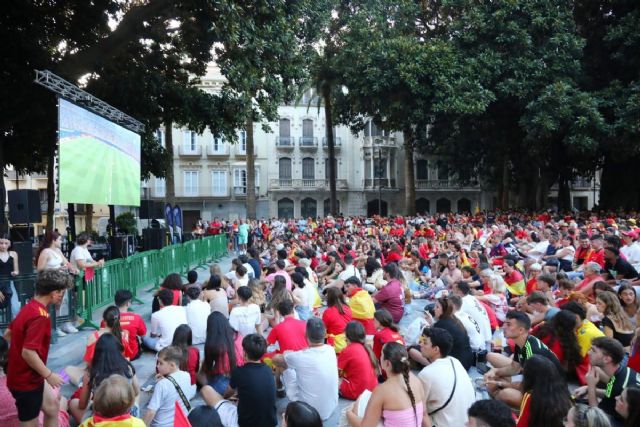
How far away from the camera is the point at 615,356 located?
4820 mm

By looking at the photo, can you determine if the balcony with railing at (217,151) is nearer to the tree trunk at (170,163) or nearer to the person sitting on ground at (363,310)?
the tree trunk at (170,163)

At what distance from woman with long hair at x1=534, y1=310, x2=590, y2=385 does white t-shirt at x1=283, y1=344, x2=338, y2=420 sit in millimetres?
2583

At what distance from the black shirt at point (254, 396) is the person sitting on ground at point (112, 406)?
156 cm

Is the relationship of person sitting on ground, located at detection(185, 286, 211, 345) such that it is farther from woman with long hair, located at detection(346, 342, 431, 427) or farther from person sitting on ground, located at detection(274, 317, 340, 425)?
woman with long hair, located at detection(346, 342, 431, 427)

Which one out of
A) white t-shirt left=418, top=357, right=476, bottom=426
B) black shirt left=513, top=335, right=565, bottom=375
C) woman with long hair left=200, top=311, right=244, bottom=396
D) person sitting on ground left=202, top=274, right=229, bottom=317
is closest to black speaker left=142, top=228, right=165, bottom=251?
person sitting on ground left=202, top=274, right=229, bottom=317

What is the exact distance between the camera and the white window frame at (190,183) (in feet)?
158

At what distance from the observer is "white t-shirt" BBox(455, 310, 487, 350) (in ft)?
23.3

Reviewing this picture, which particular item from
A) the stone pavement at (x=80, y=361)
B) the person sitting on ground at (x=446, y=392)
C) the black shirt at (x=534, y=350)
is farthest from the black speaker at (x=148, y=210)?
the person sitting on ground at (x=446, y=392)

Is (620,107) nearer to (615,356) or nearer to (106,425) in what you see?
(615,356)

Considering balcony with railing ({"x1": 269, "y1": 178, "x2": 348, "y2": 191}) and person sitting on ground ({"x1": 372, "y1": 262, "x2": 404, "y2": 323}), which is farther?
balcony with railing ({"x1": 269, "y1": 178, "x2": 348, "y2": 191})

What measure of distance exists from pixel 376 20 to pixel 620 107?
472 inches

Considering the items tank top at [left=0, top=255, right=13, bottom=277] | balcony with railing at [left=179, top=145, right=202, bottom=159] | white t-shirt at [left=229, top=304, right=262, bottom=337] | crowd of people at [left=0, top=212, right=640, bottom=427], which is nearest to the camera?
crowd of people at [left=0, top=212, right=640, bottom=427]

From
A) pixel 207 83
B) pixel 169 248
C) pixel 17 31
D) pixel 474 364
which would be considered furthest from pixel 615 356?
pixel 207 83

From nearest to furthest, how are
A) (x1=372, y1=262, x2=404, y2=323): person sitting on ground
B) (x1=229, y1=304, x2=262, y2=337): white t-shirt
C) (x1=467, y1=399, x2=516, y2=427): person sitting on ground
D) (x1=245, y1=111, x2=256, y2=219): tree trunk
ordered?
1. (x1=467, y1=399, x2=516, y2=427): person sitting on ground
2. (x1=229, y1=304, x2=262, y2=337): white t-shirt
3. (x1=372, y1=262, x2=404, y2=323): person sitting on ground
4. (x1=245, y1=111, x2=256, y2=219): tree trunk
